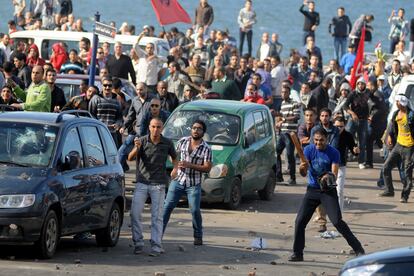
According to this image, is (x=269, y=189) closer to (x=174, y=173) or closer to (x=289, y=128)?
(x=289, y=128)

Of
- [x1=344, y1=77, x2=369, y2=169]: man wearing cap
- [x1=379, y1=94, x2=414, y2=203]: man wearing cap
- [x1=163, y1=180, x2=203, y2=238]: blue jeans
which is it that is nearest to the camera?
[x1=163, y1=180, x2=203, y2=238]: blue jeans

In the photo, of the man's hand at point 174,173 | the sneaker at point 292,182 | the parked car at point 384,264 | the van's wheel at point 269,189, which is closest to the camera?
the parked car at point 384,264

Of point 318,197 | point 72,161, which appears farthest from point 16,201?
point 318,197

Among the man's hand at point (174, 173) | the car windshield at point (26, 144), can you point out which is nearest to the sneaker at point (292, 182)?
the man's hand at point (174, 173)

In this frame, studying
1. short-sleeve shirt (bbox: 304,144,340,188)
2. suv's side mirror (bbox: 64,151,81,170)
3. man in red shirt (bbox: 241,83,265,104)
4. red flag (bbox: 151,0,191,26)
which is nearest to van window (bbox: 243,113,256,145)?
man in red shirt (bbox: 241,83,265,104)

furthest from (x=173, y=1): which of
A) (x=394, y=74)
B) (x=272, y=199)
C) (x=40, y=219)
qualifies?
(x=40, y=219)

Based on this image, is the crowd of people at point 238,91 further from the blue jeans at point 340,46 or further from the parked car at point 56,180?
the parked car at point 56,180

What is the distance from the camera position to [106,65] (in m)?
30.8

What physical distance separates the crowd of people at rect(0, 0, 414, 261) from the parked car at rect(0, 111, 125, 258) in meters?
0.47

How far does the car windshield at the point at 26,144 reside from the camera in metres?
16.2

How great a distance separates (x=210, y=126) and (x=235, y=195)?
122 centimetres

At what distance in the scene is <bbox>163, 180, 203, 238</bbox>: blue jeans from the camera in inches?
709

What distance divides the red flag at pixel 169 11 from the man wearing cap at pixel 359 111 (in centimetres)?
418

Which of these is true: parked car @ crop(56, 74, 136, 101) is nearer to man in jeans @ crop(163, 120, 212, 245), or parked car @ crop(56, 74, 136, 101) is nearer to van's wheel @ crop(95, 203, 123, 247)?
man in jeans @ crop(163, 120, 212, 245)
